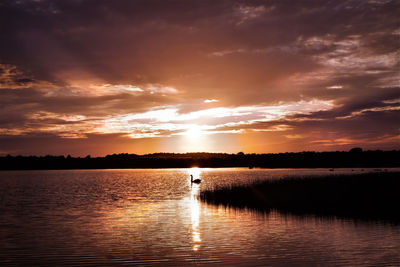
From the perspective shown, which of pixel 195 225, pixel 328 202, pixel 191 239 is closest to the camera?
pixel 191 239

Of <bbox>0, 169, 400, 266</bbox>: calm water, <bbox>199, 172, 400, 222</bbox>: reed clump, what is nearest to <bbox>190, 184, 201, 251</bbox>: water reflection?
<bbox>0, 169, 400, 266</bbox>: calm water

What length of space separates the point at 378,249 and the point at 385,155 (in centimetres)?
20706

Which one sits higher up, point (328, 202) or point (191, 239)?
point (328, 202)

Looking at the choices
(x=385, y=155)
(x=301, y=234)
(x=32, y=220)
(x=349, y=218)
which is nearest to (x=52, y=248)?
(x=32, y=220)

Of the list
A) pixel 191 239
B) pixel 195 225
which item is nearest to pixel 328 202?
pixel 195 225

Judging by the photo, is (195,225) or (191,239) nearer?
(191,239)

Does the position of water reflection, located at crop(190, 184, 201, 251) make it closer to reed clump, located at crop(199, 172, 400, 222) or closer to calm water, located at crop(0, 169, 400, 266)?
calm water, located at crop(0, 169, 400, 266)

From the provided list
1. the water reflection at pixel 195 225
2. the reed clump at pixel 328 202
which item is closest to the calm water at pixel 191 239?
the water reflection at pixel 195 225

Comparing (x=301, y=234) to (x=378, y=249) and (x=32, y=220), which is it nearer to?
(x=378, y=249)

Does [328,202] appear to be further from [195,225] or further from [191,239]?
[191,239]

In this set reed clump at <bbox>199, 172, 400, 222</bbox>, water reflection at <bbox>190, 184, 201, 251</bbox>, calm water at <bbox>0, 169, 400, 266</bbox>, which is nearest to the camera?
calm water at <bbox>0, 169, 400, 266</bbox>

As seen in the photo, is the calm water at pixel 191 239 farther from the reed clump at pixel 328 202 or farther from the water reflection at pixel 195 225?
the reed clump at pixel 328 202

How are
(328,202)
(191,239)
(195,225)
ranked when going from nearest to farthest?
(191,239), (195,225), (328,202)

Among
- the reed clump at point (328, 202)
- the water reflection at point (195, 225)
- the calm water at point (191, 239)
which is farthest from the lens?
the reed clump at point (328, 202)
